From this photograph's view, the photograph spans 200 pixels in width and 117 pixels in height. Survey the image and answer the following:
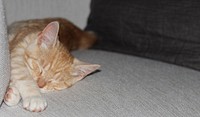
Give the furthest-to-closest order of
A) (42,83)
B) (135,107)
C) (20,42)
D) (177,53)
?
(177,53)
(20,42)
(42,83)
(135,107)

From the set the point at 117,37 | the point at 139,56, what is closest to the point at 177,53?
the point at 139,56

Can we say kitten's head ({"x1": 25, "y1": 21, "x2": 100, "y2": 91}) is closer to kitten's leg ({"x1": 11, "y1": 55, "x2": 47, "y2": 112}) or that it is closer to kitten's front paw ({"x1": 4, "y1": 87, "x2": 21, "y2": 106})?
kitten's leg ({"x1": 11, "y1": 55, "x2": 47, "y2": 112})

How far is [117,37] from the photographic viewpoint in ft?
5.50

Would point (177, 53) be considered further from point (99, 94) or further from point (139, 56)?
point (99, 94)

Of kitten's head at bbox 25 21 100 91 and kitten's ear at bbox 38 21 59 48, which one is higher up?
kitten's ear at bbox 38 21 59 48

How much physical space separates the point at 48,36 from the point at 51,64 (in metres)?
0.10

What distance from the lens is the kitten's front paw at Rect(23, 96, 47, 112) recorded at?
3.45 feet

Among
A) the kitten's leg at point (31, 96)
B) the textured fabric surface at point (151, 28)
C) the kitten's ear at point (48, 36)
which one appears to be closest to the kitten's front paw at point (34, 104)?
the kitten's leg at point (31, 96)

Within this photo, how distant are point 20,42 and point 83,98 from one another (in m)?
0.34

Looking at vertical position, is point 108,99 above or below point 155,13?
below

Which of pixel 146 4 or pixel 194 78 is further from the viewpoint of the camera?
pixel 146 4

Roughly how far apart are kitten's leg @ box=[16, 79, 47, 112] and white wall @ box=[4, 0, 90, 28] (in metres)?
0.53

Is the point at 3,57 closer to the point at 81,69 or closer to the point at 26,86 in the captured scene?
the point at 26,86

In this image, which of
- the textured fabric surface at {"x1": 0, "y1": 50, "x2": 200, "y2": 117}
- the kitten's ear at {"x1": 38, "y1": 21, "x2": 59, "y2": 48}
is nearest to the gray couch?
the textured fabric surface at {"x1": 0, "y1": 50, "x2": 200, "y2": 117}
